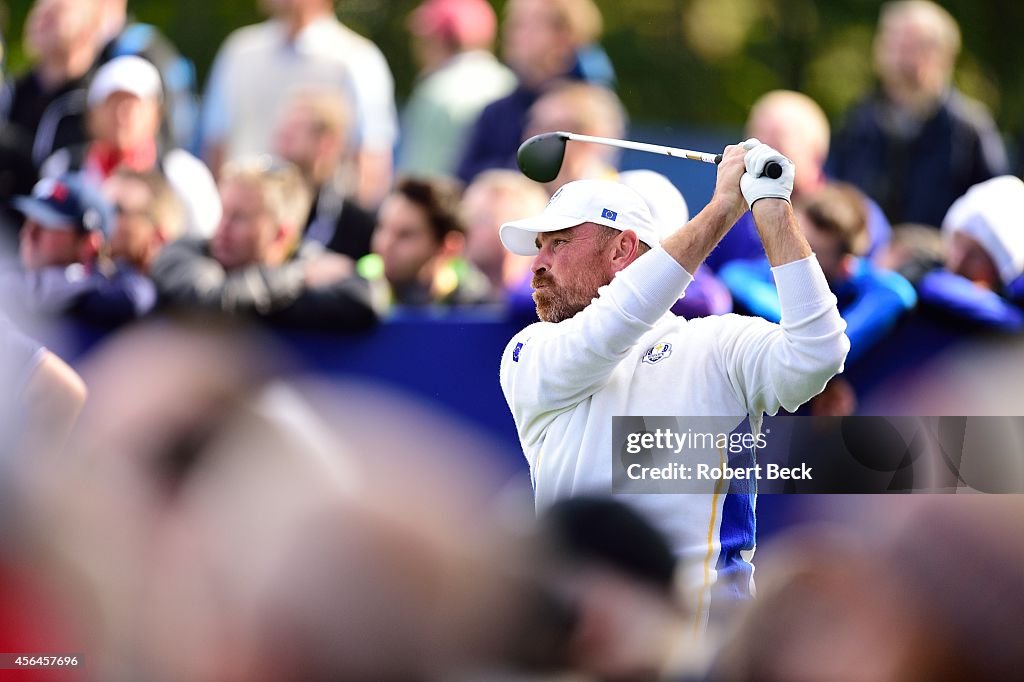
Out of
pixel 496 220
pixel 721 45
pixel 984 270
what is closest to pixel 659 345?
pixel 496 220

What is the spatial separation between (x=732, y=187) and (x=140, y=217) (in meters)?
1.88

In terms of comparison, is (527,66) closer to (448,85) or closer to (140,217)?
(448,85)

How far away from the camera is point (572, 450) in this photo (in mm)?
2904

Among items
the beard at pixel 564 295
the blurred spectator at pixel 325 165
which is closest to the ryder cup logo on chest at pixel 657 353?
the beard at pixel 564 295

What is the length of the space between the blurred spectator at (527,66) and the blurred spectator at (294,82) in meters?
0.32

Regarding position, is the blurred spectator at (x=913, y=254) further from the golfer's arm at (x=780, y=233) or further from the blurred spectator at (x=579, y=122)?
the golfer's arm at (x=780, y=233)

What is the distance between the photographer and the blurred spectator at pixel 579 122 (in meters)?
4.01

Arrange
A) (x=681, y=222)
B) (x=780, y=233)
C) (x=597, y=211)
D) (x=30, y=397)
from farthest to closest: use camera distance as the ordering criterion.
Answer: (x=681, y=222) < (x=30, y=397) < (x=597, y=211) < (x=780, y=233)

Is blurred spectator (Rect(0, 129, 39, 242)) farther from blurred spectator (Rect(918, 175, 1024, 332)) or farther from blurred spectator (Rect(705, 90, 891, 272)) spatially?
blurred spectator (Rect(918, 175, 1024, 332))

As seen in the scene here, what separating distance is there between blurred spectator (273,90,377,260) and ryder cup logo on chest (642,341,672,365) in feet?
4.60

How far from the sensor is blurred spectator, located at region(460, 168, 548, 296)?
12.8 ft

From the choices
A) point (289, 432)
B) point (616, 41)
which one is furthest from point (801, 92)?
point (289, 432)

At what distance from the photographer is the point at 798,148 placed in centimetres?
422

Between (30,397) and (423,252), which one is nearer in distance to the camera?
(30,397)
